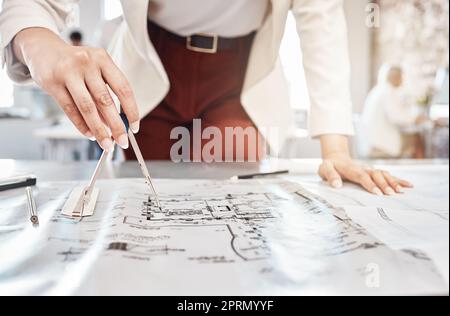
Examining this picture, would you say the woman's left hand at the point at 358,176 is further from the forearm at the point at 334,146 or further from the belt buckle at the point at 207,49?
the belt buckle at the point at 207,49

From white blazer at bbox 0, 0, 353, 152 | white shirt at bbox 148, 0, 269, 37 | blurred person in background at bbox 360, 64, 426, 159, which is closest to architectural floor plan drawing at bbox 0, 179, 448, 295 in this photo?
white blazer at bbox 0, 0, 353, 152

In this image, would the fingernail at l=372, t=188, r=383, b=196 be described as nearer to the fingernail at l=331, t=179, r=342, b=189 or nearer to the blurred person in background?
the fingernail at l=331, t=179, r=342, b=189

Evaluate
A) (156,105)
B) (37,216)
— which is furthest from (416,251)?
(156,105)

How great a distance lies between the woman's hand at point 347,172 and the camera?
45 cm

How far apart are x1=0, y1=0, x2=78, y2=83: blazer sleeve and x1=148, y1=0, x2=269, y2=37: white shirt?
18cm

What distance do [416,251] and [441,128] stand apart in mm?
2527

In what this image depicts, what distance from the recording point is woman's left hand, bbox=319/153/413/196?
44 cm

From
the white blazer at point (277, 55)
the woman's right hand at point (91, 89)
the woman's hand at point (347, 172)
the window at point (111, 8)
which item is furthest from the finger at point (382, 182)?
the window at point (111, 8)

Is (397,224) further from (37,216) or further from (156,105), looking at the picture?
(156,105)

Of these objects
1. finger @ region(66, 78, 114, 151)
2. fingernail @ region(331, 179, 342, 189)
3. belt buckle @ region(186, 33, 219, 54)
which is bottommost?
fingernail @ region(331, 179, 342, 189)

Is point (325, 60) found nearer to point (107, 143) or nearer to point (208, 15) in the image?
point (208, 15)

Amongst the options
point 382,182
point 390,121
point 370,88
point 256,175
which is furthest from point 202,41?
point 390,121

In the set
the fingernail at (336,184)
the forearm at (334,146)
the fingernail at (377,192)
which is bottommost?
the fingernail at (377,192)

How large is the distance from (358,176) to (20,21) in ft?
1.25
